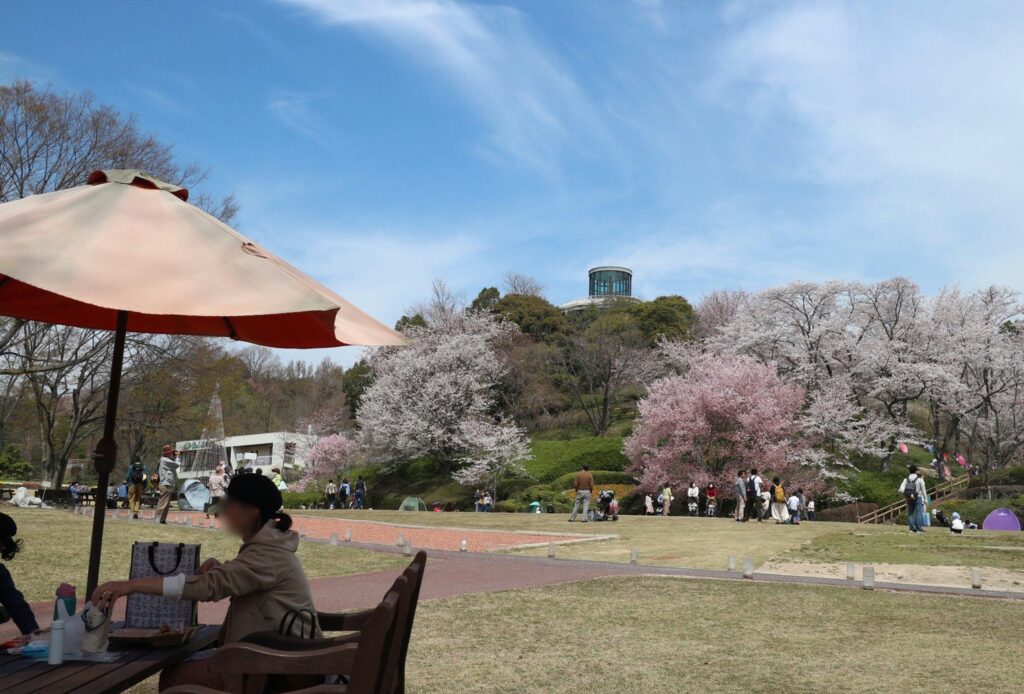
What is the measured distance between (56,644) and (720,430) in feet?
106

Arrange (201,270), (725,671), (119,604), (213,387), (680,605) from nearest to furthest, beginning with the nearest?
(201,270) < (725,671) < (119,604) < (680,605) < (213,387)

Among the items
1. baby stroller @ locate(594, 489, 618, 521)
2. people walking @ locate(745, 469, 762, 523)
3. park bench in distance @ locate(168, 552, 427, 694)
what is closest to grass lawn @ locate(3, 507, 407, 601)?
park bench in distance @ locate(168, 552, 427, 694)

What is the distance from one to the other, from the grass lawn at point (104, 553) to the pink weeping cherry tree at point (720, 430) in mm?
19926

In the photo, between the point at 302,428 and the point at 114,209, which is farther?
the point at 302,428

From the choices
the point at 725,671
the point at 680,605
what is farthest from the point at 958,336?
the point at 725,671

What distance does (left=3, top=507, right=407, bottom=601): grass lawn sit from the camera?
10828mm

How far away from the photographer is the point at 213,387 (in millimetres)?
30281

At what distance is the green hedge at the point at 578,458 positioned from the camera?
38.7 metres

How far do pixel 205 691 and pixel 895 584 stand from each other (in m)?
11.7

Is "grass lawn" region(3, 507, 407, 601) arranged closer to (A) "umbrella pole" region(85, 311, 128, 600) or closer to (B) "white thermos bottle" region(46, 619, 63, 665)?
(A) "umbrella pole" region(85, 311, 128, 600)

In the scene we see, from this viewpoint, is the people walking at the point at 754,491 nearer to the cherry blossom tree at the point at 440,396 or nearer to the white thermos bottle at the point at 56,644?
the cherry blossom tree at the point at 440,396

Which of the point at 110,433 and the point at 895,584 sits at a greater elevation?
the point at 110,433

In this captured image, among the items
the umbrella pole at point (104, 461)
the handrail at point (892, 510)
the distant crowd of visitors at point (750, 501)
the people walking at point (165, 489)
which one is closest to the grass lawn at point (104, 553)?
the people walking at point (165, 489)

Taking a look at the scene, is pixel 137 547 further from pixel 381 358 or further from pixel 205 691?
pixel 381 358
